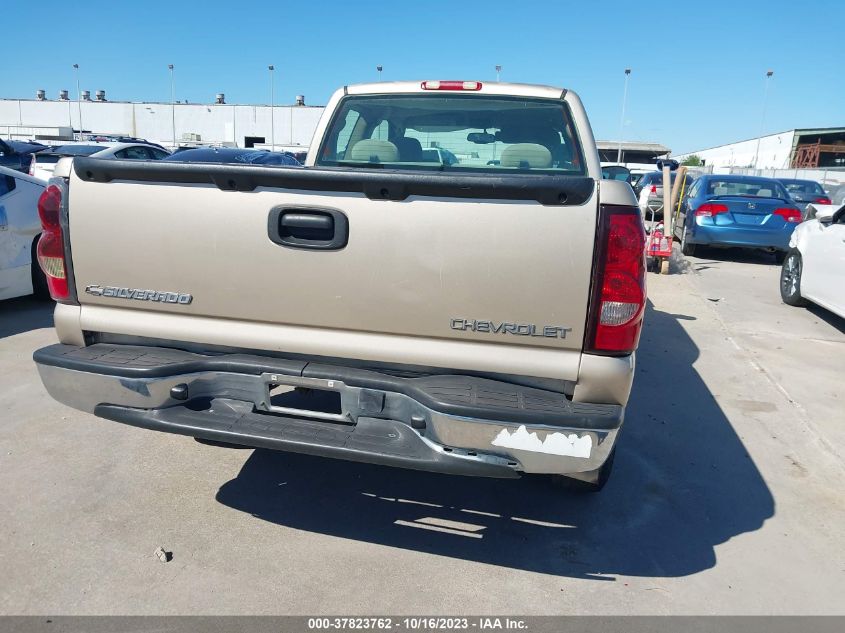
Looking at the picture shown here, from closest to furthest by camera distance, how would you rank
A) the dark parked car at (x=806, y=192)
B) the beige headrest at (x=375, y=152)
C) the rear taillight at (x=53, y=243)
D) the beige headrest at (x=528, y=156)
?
the rear taillight at (x=53, y=243)
the beige headrest at (x=528, y=156)
the beige headrest at (x=375, y=152)
the dark parked car at (x=806, y=192)

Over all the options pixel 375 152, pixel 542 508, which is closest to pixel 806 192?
pixel 375 152

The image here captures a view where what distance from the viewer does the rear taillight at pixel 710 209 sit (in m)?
11.5

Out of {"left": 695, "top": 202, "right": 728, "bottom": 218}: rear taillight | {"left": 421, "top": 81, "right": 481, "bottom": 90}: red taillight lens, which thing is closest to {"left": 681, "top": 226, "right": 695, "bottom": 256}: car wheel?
{"left": 695, "top": 202, "right": 728, "bottom": 218}: rear taillight

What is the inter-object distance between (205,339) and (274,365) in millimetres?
367

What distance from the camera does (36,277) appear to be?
686cm

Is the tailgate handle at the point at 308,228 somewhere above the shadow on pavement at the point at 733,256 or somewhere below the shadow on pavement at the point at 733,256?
above

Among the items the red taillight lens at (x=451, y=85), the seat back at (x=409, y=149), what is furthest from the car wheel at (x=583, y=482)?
the red taillight lens at (x=451, y=85)

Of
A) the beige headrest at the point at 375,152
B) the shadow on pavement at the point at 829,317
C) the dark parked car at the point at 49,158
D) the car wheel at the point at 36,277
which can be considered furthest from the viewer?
the dark parked car at the point at 49,158

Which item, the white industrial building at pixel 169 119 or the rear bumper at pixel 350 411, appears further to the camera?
the white industrial building at pixel 169 119

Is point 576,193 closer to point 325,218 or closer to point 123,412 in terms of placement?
point 325,218

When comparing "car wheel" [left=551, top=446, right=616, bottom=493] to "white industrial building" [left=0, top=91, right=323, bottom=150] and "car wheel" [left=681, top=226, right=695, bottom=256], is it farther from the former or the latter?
"white industrial building" [left=0, top=91, right=323, bottom=150]

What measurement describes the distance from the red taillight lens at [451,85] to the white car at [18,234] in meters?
4.75

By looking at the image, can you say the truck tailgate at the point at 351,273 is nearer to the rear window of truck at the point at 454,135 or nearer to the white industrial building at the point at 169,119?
the rear window of truck at the point at 454,135

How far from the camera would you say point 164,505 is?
10.8 feet
